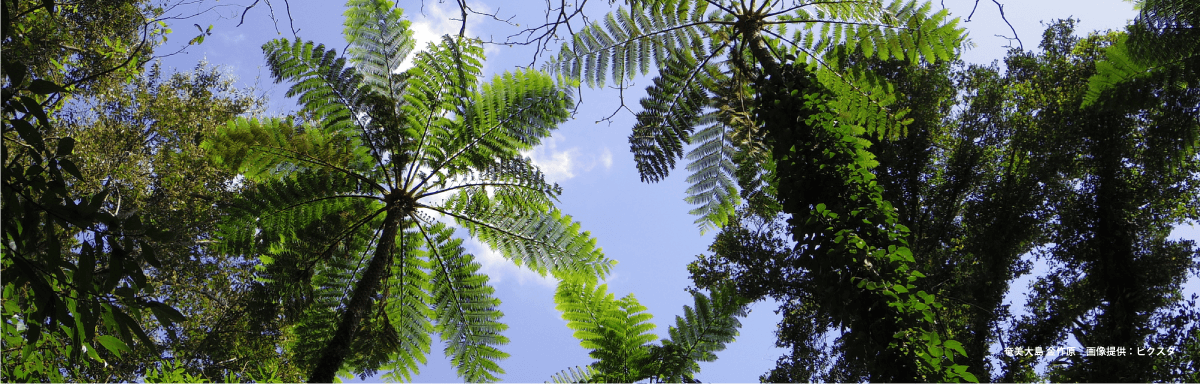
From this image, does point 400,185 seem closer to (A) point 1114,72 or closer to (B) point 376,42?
(B) point 376,42

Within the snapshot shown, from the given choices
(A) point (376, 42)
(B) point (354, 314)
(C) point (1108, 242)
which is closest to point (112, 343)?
(B) point (354, 314)

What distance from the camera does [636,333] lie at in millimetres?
4512

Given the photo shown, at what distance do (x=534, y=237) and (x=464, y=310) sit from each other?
0.80m

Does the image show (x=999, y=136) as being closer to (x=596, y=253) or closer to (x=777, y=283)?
(x=777, y=283)

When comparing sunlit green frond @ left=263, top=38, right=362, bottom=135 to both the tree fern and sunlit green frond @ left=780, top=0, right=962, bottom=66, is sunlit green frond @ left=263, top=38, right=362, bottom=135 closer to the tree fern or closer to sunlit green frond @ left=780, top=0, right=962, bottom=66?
sunlit green frond @ left=780, top=0, right=962, bottom=66

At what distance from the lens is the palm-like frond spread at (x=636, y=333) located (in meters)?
4.19

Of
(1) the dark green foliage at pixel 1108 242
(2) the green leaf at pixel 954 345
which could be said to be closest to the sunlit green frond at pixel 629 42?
(2) the green leaf at pixel 954 345

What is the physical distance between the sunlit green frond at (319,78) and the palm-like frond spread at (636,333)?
7.07 ft

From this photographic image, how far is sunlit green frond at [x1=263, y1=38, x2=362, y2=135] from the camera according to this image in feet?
16.0

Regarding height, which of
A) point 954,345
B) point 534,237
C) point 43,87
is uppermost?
point 534,237

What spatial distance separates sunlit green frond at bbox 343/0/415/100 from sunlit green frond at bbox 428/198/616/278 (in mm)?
1114

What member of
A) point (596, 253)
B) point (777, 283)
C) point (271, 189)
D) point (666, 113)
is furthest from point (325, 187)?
point (777, 283)

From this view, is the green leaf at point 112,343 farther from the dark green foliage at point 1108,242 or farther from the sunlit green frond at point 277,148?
the dark green foliage at point 1108,242

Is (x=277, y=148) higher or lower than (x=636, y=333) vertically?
higher
